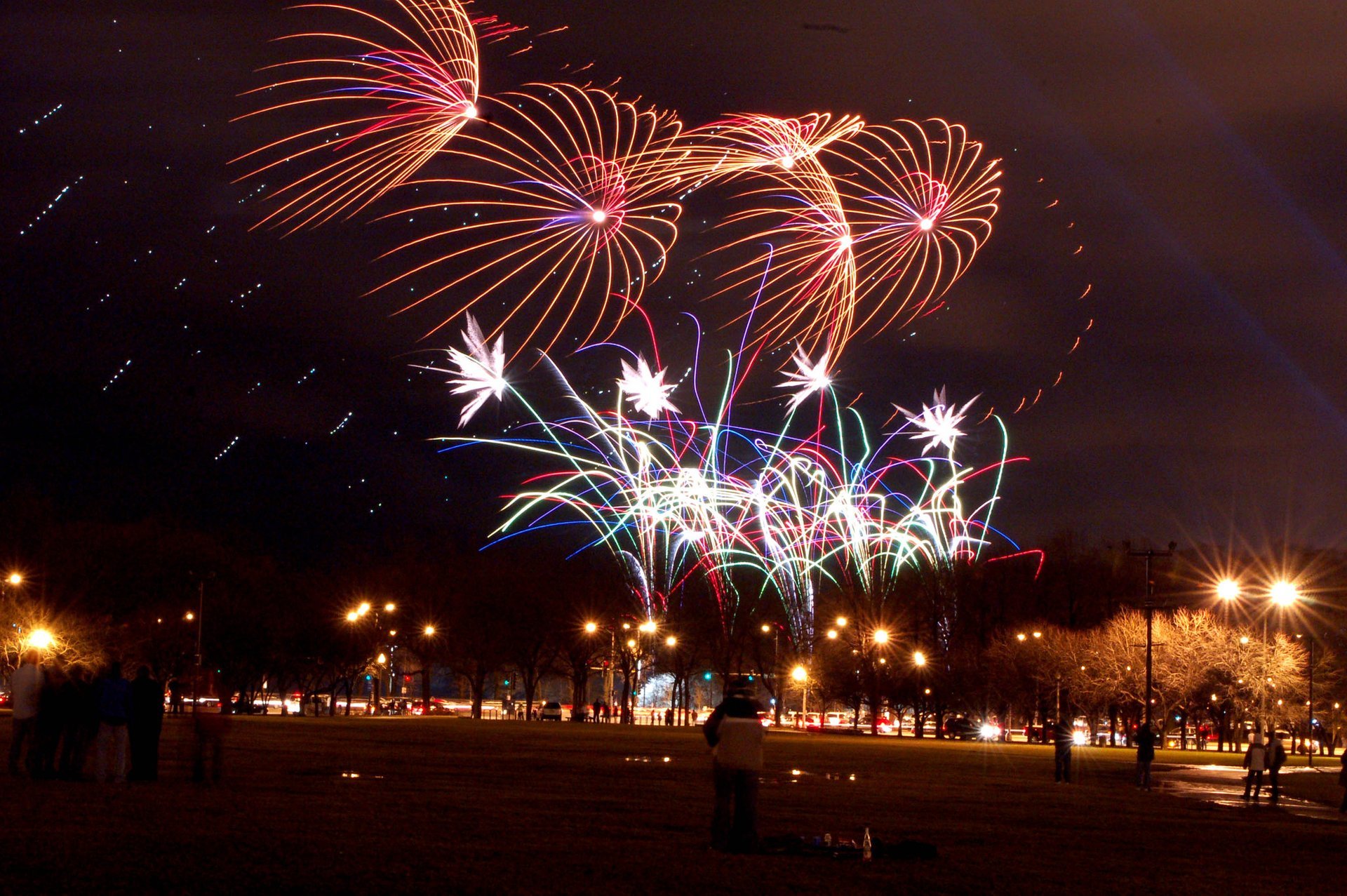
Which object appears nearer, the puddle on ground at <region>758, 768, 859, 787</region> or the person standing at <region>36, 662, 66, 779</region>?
the person standing at <region>36, 662, 66, 779</region>

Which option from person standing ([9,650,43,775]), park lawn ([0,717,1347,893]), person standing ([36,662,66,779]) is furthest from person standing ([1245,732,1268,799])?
person standing ([9,650,43,775])

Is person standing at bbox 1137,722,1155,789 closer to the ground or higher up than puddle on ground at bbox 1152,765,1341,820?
higher up

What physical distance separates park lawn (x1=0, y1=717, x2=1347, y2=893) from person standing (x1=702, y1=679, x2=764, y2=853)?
1.23ft

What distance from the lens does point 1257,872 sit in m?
16.5

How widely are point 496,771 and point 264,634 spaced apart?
207ft

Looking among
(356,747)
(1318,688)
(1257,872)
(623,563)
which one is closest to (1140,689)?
(1318,688)

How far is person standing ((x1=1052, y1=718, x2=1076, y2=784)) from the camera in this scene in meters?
35.6

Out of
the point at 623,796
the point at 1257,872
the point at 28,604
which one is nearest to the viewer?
the point at 1257,872

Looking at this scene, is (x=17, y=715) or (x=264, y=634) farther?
(x=264, y=634)

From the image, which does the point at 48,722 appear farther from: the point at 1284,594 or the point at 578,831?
the point at 1284,594

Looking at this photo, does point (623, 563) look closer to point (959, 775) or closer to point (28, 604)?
point (28, 604)

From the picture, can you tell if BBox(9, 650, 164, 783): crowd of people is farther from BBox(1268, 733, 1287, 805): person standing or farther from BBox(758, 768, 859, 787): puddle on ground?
BBox(1268, 733, 1287, 805): person standing

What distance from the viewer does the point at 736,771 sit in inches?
596

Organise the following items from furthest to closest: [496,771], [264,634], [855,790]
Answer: [264,634] < [496,771] < [855,790]
